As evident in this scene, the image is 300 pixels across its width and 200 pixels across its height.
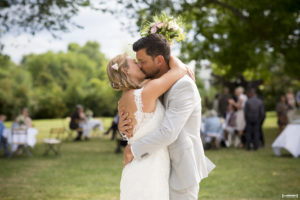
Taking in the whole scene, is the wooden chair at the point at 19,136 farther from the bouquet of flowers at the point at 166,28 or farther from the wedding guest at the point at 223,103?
the bouquet of flowers at the point at 166,28

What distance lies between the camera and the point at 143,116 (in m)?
2.62

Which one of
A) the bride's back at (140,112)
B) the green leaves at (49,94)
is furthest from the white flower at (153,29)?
the green leaves at (49,94)

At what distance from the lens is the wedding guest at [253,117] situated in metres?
11.7

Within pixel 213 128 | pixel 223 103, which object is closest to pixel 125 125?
pixel 213 128

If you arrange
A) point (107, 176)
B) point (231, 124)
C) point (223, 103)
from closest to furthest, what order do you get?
point (107, 176), point (231, 124), point (223, 103)

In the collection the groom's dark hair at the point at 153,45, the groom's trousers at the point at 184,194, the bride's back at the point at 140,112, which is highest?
the groom's dark hair at the point at 153,45

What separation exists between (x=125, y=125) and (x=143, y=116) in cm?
19

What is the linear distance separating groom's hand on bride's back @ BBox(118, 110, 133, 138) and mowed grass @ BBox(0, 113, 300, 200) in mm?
3780

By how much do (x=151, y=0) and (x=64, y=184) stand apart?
14.4 ft

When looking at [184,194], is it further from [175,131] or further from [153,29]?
[153,29]

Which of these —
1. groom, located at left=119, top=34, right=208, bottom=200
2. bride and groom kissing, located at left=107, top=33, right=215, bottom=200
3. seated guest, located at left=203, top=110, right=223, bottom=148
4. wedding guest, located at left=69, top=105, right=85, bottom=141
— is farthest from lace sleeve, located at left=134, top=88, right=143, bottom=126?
wedding guest, located at left=69, top=105, right=85, bottom=141

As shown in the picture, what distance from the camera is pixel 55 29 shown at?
28.3ft

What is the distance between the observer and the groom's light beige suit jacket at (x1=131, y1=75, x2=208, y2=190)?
2.54 metres

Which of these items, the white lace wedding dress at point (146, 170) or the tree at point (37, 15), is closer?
the white lace wedding dress at point (146, 170)
